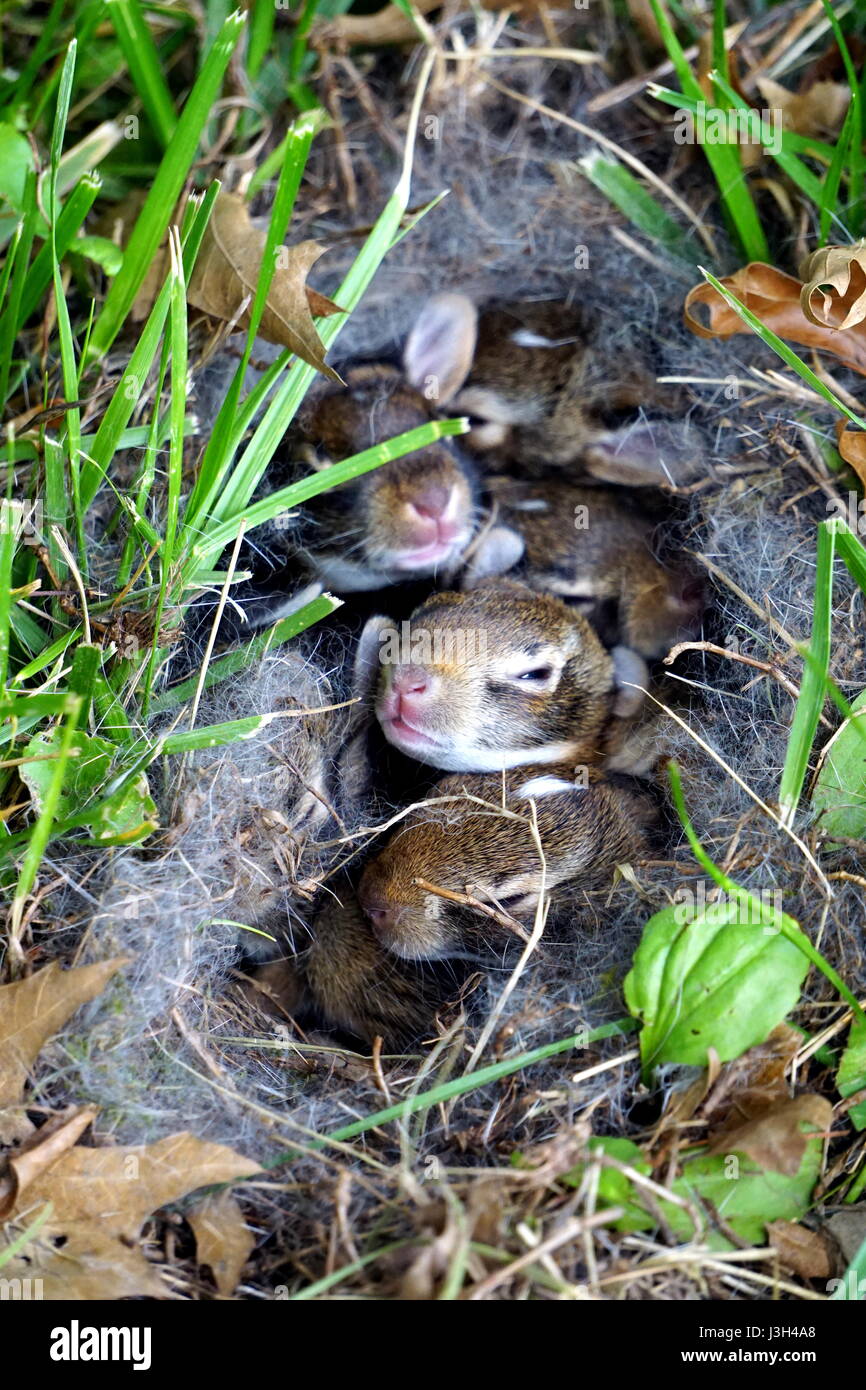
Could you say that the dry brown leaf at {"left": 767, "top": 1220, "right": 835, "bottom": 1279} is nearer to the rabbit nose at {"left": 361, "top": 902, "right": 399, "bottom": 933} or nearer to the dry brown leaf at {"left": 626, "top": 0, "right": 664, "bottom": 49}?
the rabbit nose at {"left": 361, "top": 902, "right": 399, "bottom": 933}

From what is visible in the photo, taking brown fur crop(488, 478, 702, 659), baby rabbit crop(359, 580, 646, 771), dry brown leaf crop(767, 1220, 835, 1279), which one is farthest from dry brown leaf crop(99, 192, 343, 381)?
dry brown leaf crop(767, 1220, 835, 1279)

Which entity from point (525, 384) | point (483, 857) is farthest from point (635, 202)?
point (483, 857)

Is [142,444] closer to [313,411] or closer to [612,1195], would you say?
[313,411]

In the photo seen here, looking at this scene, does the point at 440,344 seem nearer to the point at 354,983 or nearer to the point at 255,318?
the point at 255,318

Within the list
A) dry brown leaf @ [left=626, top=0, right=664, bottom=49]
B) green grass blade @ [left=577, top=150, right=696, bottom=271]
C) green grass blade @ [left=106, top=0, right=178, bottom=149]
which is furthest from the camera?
dry brown leaf @ [left=626, top=0, right=664, bottom=49]

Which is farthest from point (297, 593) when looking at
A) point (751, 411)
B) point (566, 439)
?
point (751, 411)

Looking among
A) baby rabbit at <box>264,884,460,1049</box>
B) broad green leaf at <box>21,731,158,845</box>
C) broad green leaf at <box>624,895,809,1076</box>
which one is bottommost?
baby rabbit at <box>264,884,460,1049</box>

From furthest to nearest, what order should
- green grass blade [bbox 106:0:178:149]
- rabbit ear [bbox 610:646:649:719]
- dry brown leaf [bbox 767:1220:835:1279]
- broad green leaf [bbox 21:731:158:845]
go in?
rabbit ear [bbox 610:646:649:719], green grass blade [bbox 106:0:178:149], broad green leaf [bbox 21:731:158:845], dry brown leaf [bbox 767:1220:835:1279]
